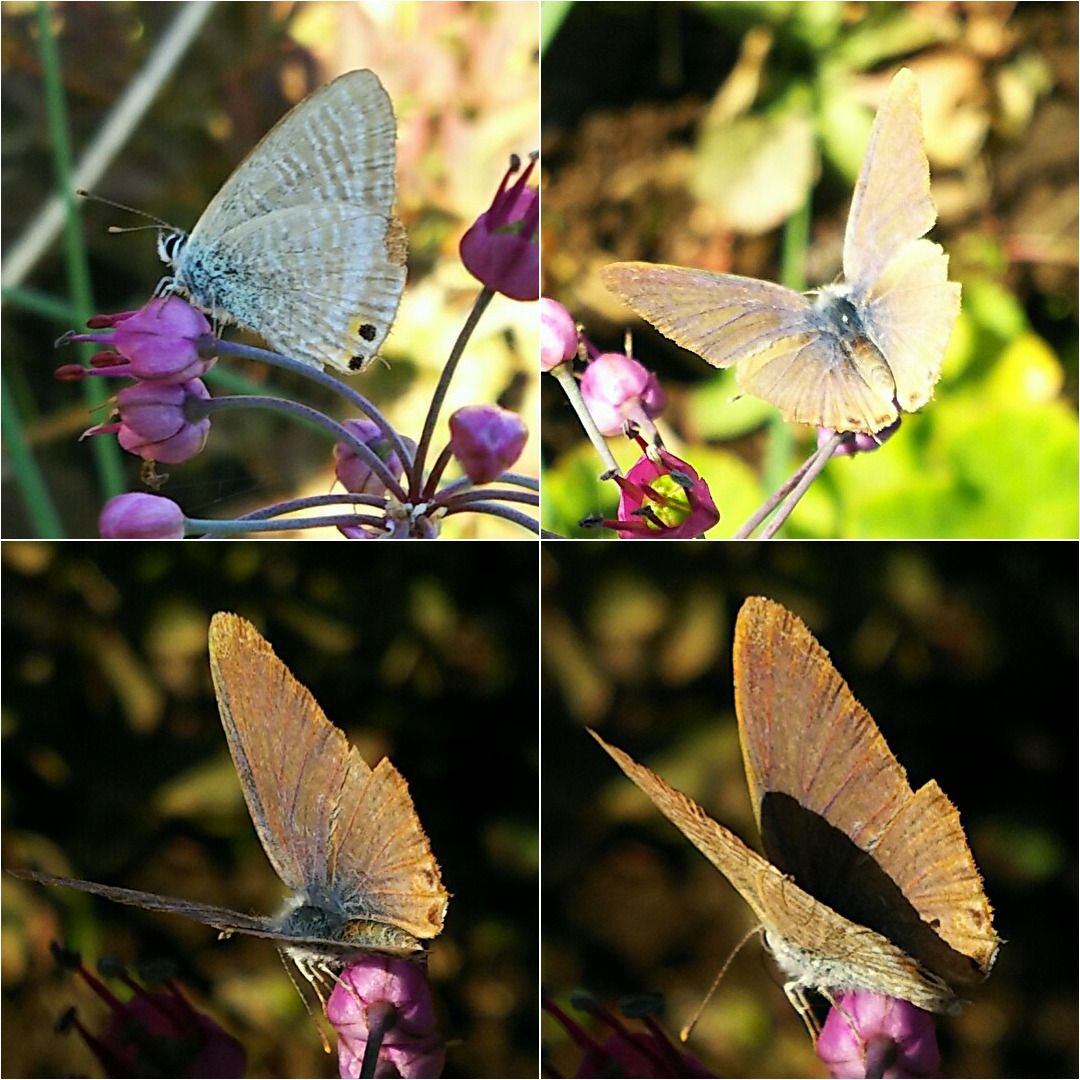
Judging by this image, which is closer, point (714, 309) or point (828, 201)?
point (714, 309)

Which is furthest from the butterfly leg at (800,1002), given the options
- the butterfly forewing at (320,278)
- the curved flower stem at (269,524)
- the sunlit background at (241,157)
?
the sunlit background at (241,157)

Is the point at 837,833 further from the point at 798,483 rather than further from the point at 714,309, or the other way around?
the point at 714,309

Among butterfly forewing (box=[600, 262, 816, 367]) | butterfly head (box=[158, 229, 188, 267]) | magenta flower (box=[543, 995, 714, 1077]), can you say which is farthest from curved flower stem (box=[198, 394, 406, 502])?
magenta flower (box=[543, 995, 714, 1077])

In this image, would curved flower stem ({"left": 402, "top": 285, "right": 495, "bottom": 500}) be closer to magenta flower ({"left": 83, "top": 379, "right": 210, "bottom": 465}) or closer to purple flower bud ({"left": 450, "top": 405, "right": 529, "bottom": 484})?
purple flower bud ({"left": 450, "top": 405, "right": 529, "bottom": 484})

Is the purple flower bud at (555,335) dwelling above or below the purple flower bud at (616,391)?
above

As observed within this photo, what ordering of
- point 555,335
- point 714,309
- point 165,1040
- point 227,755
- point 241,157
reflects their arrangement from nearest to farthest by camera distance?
point 714,309
point 555,335
point 165,1040
point 227,755
point 241,157

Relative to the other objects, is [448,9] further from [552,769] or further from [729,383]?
[552,769]

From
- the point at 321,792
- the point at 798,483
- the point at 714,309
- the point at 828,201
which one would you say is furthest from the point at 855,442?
the point at 828,201

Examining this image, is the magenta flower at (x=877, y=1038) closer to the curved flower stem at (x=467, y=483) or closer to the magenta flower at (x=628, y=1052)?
the magenta flower at (x=628, y=1052)
